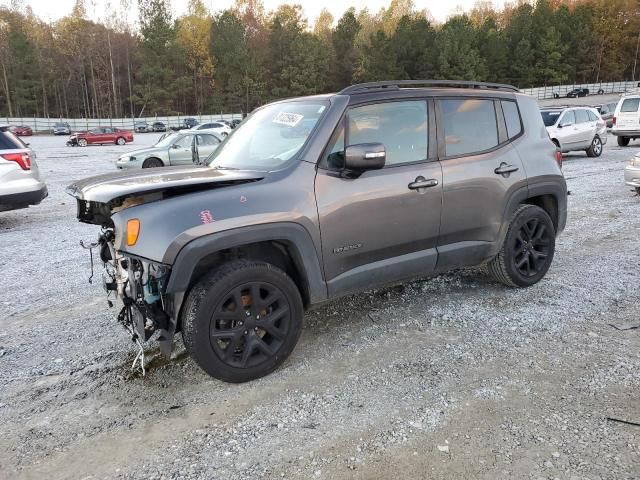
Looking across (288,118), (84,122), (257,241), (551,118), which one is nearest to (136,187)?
(257,241)

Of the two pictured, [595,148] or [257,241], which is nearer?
[257,241]

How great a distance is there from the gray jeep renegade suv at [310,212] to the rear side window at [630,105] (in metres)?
16.5

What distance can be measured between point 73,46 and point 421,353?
258 feet

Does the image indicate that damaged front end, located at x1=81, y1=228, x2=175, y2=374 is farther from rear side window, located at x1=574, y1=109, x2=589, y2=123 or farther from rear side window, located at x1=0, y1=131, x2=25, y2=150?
rear side window, located at x1=574, y1=109, x2=589, y2=123

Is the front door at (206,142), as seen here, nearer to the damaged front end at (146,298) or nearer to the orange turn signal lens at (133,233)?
the damaged front end at (146,298)

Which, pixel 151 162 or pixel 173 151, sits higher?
pixel 173 151

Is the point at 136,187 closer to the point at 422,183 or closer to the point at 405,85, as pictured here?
the point at 422,183

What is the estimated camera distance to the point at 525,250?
4.69m

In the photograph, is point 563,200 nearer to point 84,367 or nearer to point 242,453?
point 242,453

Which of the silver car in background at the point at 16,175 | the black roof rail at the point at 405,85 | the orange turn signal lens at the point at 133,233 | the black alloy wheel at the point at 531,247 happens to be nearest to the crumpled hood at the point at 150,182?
the orange turn signal lens at the point at 133,233

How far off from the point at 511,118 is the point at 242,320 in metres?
3.14

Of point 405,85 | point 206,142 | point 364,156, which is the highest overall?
point 405,85

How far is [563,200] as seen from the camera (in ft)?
16.1

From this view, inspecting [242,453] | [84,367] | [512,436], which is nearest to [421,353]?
[512,436]
